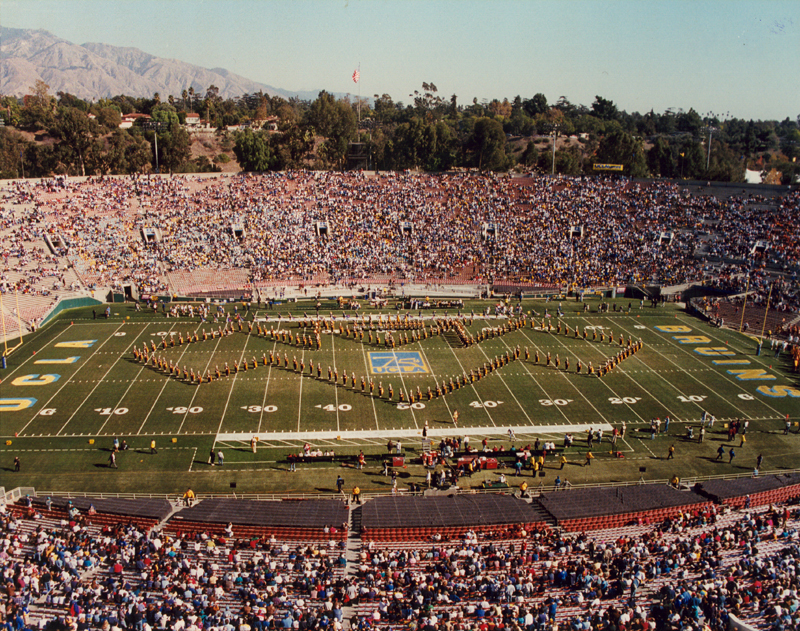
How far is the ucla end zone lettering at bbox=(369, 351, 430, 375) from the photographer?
35.7 meters

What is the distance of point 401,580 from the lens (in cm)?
1691

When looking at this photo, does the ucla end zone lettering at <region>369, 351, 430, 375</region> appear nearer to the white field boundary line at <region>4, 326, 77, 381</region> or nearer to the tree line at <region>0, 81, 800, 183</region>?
the white field boundary line at <region>4, 326, 77, 381</region>

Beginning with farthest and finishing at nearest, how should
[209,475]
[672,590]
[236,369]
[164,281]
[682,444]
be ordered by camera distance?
[164,281], [236,369], [682,444], [209,475], [672,590]

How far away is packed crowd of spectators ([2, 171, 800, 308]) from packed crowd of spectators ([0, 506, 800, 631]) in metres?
34.6

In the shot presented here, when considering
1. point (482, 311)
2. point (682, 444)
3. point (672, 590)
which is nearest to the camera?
point (672, 590)

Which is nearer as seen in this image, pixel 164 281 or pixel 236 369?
pixel 236 369

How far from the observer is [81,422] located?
95.5ft

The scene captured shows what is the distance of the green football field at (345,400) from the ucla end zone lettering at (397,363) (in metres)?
0.16

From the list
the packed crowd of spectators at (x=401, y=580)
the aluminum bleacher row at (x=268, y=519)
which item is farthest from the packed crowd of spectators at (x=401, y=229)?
the packed crowd of spectators at (x=401, y=580)

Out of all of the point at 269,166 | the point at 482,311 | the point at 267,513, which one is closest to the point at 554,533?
the point at 267,513

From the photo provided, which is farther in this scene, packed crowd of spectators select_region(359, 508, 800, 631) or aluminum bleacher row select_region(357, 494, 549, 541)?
aluminum bleacher row select_region(357, 494, 549, 541)

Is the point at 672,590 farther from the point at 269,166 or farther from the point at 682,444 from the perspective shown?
the point at 269,166

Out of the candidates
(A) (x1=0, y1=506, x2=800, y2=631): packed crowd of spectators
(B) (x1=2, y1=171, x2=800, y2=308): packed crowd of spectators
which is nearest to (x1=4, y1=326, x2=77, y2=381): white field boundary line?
Result: (B) (x1=2, y1=171, x2=800, y2=308): packed crowd of spectators

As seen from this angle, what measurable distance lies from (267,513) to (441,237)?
142 feet
